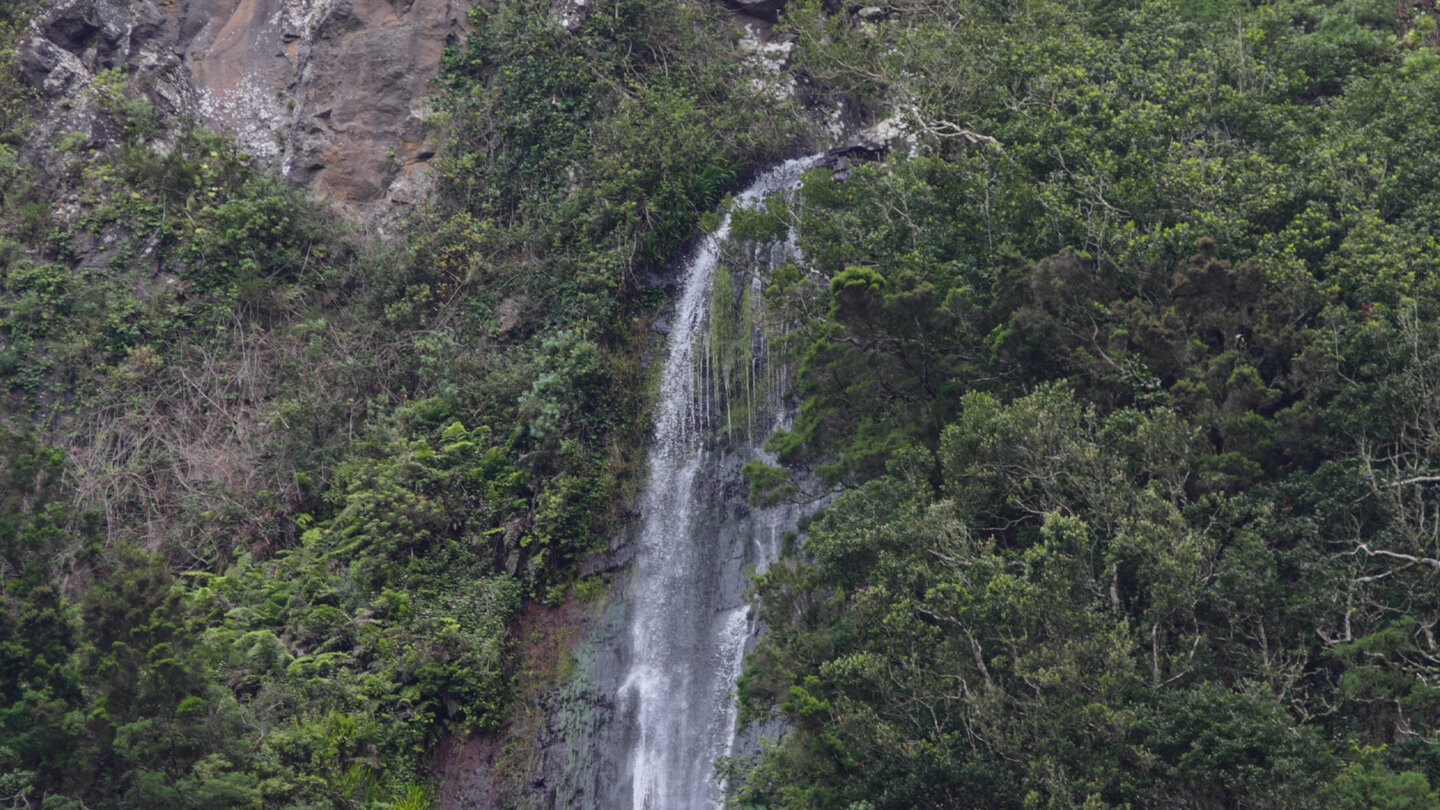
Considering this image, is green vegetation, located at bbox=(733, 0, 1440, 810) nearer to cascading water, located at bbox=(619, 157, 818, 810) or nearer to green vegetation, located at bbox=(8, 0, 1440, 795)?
green vegetation, located at bbox=(8, 0, 1440, 795)

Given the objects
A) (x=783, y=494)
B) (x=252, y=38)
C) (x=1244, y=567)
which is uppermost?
(x=252, y=38)

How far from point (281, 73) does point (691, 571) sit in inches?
610

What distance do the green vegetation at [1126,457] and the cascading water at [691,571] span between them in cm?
224

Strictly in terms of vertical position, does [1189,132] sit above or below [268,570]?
above

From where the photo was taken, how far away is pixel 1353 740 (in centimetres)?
1145

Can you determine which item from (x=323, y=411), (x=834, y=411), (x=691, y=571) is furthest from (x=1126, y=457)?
(x=323, y=411)

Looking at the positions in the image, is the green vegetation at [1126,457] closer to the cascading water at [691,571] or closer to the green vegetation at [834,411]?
the green vegetation at [834,411]

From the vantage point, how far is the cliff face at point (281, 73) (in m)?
24.3

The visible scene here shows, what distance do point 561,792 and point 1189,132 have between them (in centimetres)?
1407

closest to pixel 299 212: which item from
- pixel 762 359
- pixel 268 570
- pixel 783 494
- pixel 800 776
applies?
pixel 268 570

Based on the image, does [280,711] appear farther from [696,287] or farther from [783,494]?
[696,287]

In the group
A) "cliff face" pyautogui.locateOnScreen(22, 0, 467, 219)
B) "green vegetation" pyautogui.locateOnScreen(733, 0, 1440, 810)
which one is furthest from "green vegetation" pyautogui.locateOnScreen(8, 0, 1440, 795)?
Answer: "cliff face" pyautogui.locateOnScreen(22, 0, 467, 219)

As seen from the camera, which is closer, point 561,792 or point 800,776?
point 800,776

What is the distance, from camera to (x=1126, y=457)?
13.5 m
